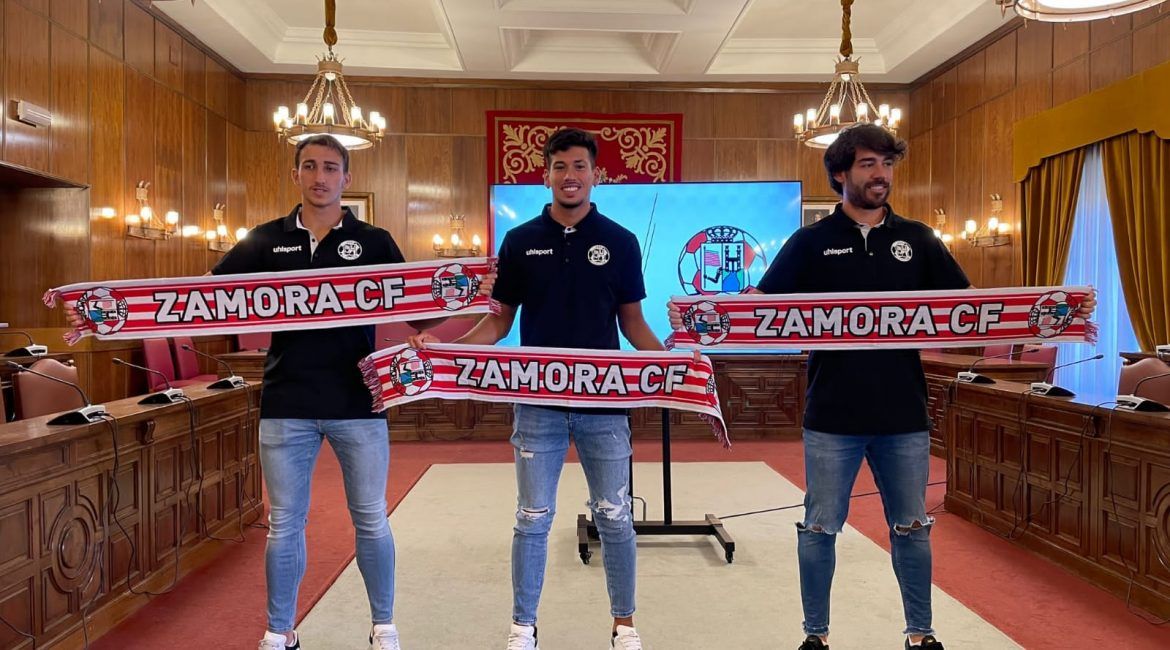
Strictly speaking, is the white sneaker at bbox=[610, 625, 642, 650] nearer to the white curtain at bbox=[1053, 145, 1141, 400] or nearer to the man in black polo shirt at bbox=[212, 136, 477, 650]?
the man in black polo shirt at bbox=[212, 136, 477, 650]

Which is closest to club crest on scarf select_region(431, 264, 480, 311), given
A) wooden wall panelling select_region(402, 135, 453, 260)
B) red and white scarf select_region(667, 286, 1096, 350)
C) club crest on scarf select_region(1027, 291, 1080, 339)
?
red and white scarf select_region(667, 286, 1096, 350)

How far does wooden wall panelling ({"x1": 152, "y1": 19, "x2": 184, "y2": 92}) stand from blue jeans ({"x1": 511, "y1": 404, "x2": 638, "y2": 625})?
6.09 m

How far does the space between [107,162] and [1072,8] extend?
20.4ft

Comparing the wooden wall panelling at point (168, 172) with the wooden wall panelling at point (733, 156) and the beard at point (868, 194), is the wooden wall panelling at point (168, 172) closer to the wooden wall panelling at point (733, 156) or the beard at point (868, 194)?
the wooden wall panelling at point (733, 156)

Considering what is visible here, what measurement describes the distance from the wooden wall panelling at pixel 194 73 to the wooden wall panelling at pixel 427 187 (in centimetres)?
195

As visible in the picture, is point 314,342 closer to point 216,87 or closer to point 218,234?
point 218,234

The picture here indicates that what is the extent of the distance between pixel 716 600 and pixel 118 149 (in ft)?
18.7

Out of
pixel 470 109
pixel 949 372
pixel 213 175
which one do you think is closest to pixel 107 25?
pixel 213 175

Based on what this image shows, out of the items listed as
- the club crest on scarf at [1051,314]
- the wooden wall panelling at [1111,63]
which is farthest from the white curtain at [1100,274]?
the club crest on scarf at [1051,314]

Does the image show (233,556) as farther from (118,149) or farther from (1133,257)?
(1133,257)

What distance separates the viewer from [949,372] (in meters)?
5.77

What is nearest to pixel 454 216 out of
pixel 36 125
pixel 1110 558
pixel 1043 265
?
pixel 36 125

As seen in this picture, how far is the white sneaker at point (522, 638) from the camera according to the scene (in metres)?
1.90

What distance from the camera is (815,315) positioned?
199 cm
